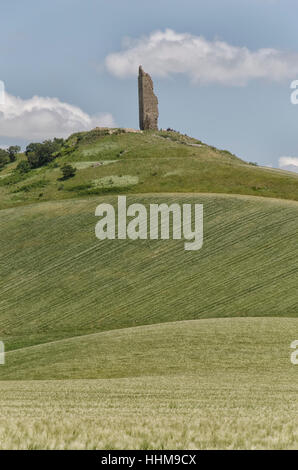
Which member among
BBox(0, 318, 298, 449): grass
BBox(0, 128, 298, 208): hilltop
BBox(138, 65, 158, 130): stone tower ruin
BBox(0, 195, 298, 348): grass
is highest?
BBox(138, 65, 158, 130): stone tower ruin

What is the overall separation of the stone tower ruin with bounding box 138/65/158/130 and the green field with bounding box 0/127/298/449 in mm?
28887

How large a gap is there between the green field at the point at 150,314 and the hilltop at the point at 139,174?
51cm

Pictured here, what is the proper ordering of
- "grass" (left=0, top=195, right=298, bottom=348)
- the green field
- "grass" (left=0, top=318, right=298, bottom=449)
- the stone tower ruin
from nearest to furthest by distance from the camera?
"grass" (left=0, top=318, right=298, bottom=449) < the green field < "grass" (left=0, top=195, right=298, bottom=348) < the stone tower ruin

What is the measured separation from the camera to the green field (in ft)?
32.9

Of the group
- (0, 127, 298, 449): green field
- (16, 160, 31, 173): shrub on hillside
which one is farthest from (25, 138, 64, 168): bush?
(0, 127, 298, 449): green field

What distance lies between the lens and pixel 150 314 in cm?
4391

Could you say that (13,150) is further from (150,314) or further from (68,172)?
(150,314)

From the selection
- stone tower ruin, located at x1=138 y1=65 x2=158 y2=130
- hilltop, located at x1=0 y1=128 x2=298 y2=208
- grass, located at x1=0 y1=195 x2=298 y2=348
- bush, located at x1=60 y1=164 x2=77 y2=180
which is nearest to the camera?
grass, located at x1=0 y1=195 x2=298 y2=348

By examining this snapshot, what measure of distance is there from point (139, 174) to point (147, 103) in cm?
4039

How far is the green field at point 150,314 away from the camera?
10.0m

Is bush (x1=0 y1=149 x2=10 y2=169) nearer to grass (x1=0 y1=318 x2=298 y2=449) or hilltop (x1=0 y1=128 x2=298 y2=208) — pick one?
hilltop (x1=0 y1=128 x2=298 y2=208)

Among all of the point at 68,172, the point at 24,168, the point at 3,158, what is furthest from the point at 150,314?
the point at 3,158

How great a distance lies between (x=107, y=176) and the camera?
90688mm
